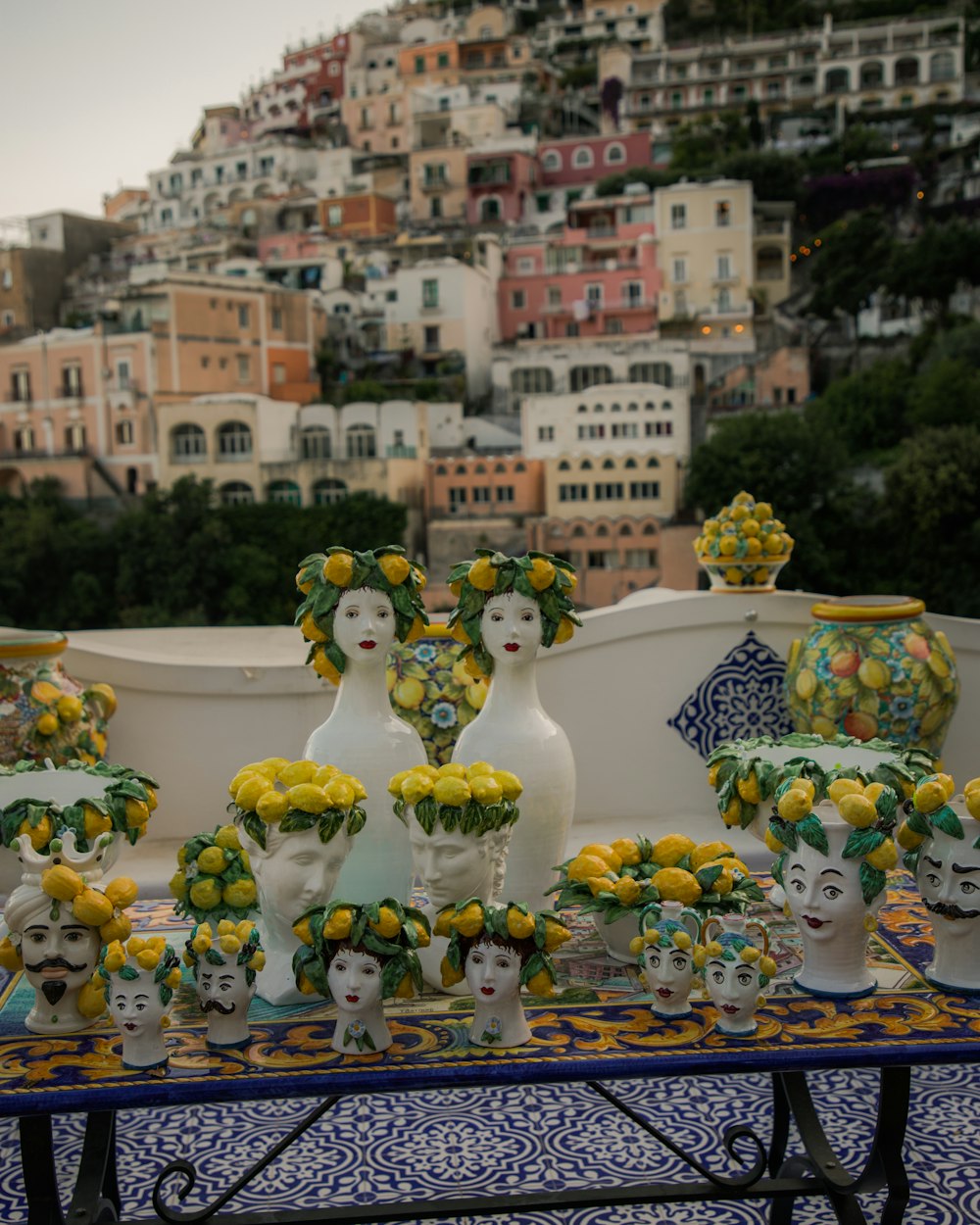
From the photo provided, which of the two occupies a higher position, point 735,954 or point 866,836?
point 866,836

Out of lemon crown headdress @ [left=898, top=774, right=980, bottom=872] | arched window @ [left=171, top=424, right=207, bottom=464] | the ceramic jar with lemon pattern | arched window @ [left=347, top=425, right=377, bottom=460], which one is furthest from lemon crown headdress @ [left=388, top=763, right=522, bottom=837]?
arched window @ [left=171, top=424, right=207, bottom=464]

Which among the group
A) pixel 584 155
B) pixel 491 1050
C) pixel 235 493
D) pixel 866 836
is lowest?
pixel 235 493

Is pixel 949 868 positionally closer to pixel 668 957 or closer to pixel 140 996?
pixel 668 957

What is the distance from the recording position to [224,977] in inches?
69.7

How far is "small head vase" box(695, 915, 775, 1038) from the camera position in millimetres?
1766

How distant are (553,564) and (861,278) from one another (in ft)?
87.9

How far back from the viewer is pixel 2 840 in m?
2.00

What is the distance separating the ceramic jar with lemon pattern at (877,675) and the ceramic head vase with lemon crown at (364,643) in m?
1.58

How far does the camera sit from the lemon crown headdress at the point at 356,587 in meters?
2.19

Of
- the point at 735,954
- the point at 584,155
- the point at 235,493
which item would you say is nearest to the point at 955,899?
the point at 735,954

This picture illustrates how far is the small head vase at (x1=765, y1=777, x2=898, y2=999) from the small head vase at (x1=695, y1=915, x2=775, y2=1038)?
0.39 ft

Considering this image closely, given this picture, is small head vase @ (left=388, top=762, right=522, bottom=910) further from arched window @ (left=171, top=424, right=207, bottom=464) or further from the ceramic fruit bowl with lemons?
arched window @ (left=171, top=424, right=207, bottom=464)

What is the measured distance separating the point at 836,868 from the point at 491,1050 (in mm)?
529

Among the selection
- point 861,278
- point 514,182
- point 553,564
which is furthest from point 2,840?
point 514,182
